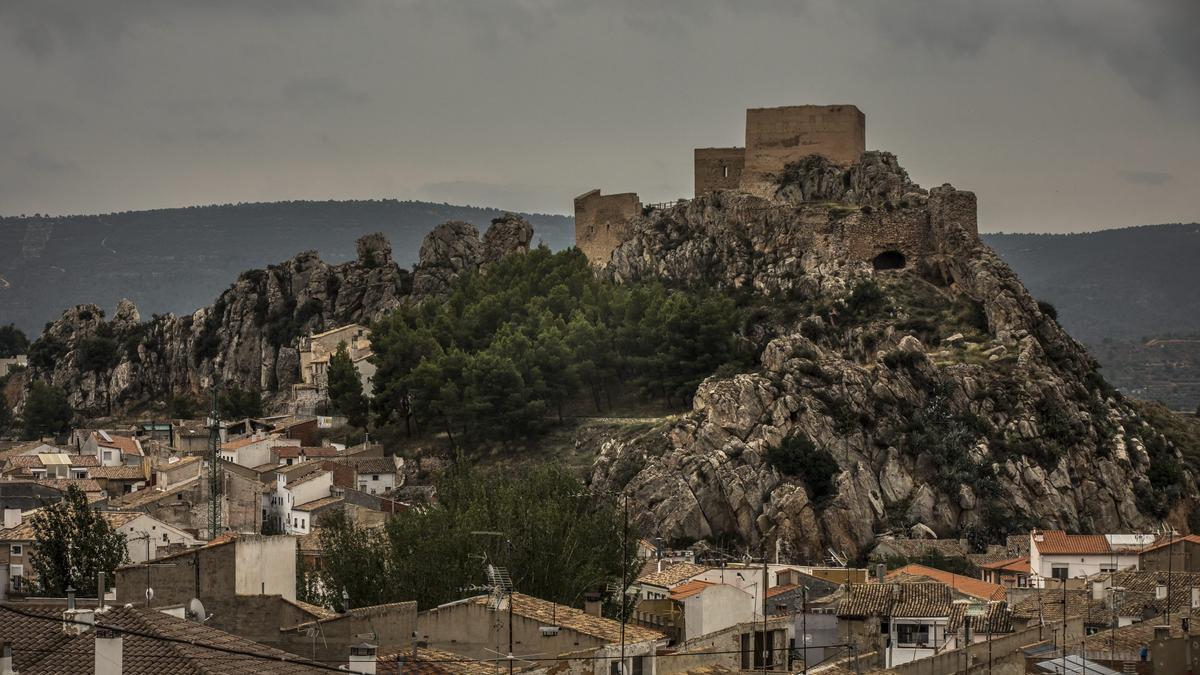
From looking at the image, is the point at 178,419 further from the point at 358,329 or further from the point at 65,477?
the point at 65,477

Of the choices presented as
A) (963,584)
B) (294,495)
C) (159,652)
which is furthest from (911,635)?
(294,495)

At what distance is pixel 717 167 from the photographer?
108875mm

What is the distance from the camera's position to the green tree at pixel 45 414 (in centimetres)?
11750

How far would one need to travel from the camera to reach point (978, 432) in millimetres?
86812

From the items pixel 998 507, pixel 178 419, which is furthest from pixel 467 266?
pixel 998 507

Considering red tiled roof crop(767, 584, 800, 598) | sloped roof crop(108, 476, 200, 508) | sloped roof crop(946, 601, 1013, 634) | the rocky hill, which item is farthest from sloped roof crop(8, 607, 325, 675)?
the rocky hill

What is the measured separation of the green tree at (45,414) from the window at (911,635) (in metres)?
83.3

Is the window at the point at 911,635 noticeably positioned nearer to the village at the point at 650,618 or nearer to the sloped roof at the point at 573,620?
the village at the point at 650,618

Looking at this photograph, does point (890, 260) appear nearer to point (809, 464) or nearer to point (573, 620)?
point (809, 464)

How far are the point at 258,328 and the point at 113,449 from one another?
26.9 meters

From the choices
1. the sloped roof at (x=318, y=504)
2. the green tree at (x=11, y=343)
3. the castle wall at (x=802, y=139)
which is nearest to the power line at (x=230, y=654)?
the sloped roof at (x=318, y=504)

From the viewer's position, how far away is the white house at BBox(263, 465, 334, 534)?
262ft

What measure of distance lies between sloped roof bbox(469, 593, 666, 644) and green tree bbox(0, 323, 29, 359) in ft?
455

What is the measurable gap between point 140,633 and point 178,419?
288 ft
